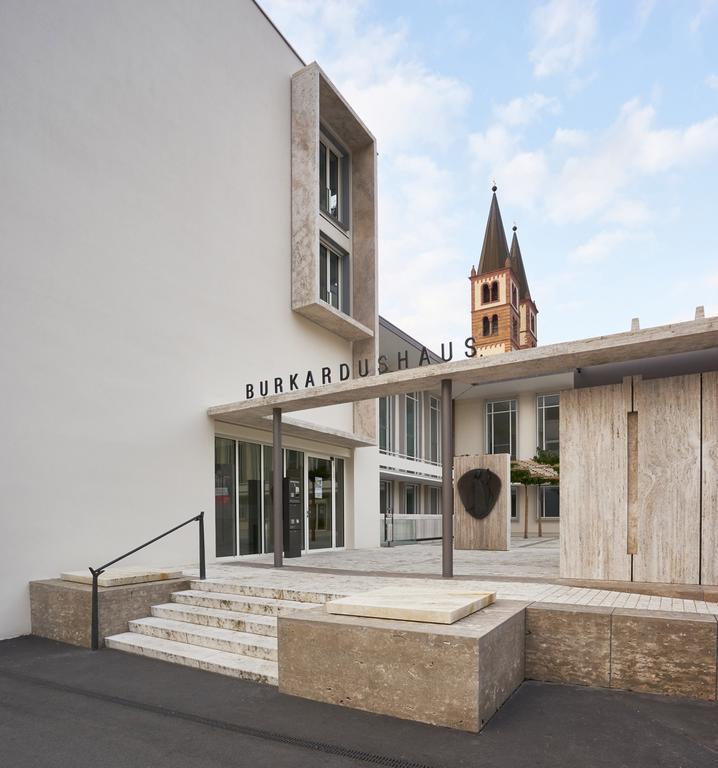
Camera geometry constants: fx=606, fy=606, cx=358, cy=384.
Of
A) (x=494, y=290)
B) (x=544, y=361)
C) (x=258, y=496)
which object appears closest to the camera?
(x=544, y=361)

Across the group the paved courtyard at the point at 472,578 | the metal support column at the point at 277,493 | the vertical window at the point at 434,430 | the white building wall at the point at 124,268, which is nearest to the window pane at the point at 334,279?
the white building wall at the point at 124,268

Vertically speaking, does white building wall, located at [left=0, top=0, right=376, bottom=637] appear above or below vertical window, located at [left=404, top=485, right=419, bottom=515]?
above

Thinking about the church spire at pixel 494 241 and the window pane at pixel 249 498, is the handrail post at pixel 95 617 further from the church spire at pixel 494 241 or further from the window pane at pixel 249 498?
the church spire at pixel 494 241

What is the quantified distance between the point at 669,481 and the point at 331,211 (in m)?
12.3

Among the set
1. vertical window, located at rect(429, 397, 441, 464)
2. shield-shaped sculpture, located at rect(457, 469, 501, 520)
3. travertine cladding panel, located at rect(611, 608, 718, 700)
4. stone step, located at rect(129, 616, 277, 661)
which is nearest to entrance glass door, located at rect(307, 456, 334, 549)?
shield-shaped sculpture, located at rect(457, 469, 501, 520)

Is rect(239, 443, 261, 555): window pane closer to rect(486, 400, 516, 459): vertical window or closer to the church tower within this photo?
rect(486, 400, 516, 459): vertical window

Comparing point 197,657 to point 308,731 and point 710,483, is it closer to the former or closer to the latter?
point 308,731

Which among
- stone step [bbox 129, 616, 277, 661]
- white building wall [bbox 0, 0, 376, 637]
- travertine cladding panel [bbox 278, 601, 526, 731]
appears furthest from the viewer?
white building wall [bbox 0, 0, 376, 637]

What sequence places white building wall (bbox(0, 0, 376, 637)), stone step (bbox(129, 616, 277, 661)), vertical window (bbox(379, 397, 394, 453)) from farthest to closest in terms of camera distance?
vertical window (bbox(379, 397, 394, 453)) → white building wall (bbox(0, 0, 376, 637)) → stone step (bbox(129, 616, 277, 661))

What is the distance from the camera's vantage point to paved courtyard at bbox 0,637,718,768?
376 centimetres

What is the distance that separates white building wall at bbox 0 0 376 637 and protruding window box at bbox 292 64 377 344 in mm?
771

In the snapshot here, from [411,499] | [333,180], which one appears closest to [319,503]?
[333,180]

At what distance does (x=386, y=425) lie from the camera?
21.9 meters

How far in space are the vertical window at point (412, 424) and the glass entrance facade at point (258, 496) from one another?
8584 mm
